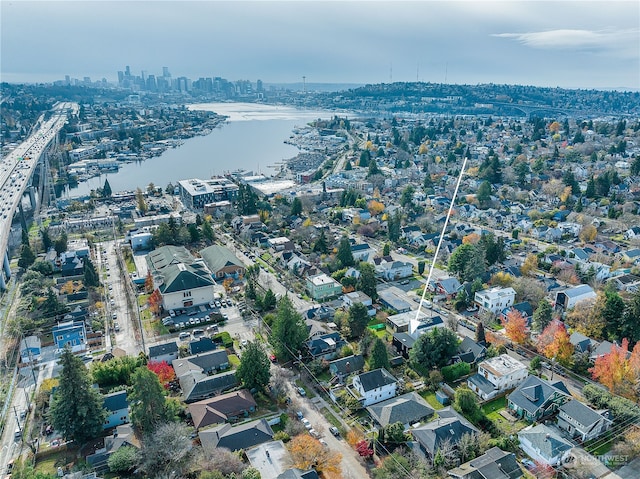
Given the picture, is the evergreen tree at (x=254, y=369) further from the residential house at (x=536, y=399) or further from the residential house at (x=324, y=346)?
the residential house at (x=536, y=399)

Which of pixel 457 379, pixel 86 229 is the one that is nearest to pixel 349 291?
pixel 457 379

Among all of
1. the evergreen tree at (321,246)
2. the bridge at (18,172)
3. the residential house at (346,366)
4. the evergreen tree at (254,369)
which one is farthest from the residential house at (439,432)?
the bridge at (18,172)

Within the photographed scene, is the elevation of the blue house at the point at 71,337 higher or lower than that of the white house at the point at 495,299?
lower

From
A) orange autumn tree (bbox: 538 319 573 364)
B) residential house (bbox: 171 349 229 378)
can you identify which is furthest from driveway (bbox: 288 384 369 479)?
orange autumn tree (bbox: 538 319 573 364)

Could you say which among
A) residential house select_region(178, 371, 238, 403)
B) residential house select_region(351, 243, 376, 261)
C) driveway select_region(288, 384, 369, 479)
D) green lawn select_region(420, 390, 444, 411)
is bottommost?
driveway select_region(288, 384, 369, 479)

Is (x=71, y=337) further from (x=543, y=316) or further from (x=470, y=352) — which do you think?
(x=543, y=316)

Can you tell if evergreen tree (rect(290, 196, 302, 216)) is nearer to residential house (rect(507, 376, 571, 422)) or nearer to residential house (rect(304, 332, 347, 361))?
residential house (rect(304, 332, 347, 361))
